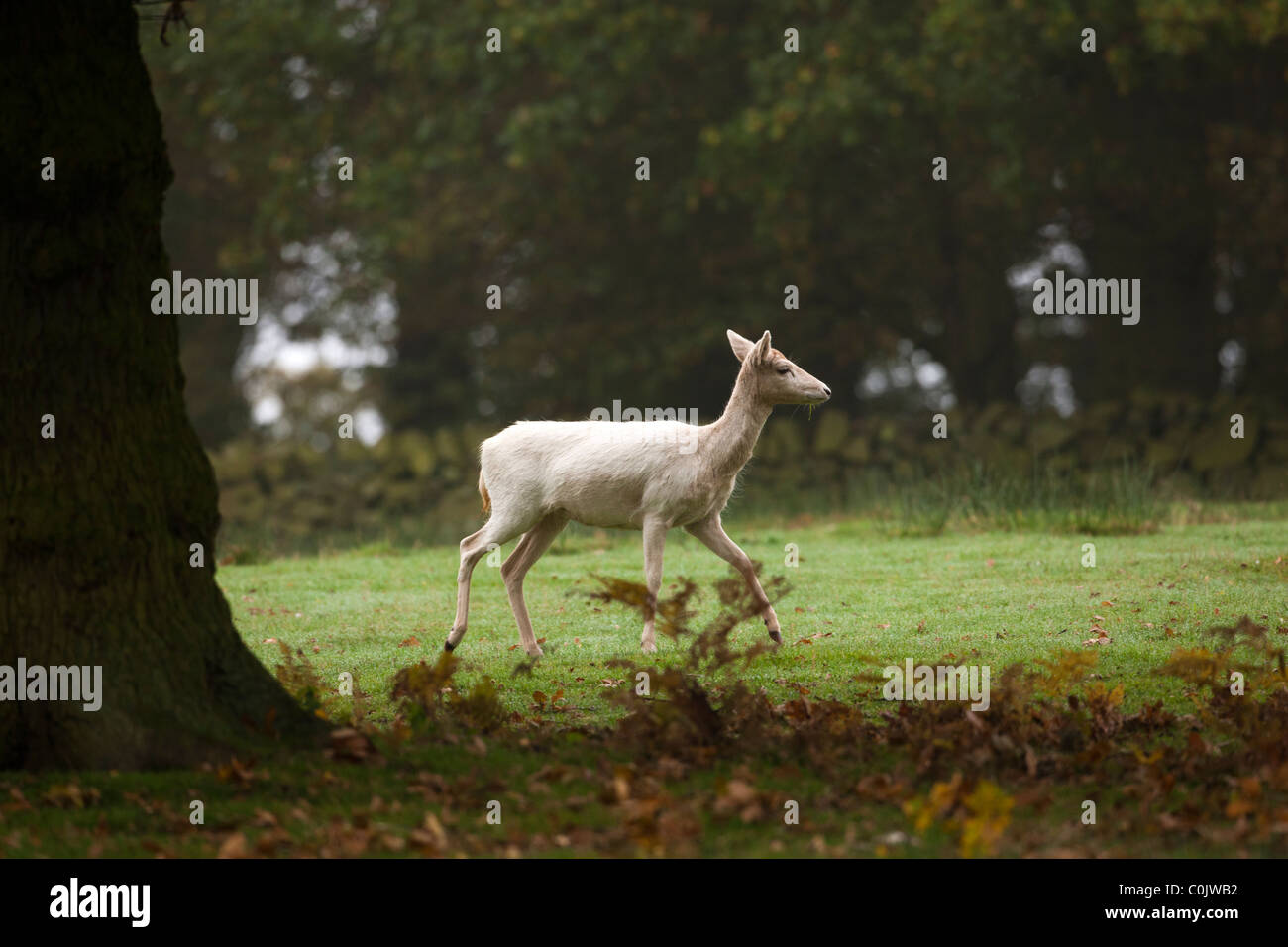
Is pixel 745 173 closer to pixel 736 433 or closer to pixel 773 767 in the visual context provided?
pixel 736 433

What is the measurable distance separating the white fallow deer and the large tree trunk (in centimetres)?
305

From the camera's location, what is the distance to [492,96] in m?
22.5

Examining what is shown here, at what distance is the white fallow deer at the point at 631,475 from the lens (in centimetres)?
910

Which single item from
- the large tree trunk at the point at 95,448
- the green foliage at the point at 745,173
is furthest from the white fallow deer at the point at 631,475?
the green foliage at the point at 745,173

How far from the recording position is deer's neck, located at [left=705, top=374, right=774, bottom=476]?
922 cm

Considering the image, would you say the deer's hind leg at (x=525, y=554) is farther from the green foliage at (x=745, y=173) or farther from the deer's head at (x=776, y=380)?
the green foliage at (x=745, y=173)

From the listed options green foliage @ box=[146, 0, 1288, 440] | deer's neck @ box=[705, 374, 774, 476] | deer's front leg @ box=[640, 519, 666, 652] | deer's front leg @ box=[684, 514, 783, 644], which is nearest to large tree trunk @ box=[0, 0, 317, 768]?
deer's front leg @ box=[640, 519, 666, 652]

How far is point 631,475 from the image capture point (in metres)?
9.16

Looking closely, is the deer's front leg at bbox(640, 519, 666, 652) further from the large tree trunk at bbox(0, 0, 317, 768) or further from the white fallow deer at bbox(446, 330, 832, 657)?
the large tree trunk at bbox(0, 0, 317, 768)

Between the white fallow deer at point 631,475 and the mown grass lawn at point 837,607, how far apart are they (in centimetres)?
57

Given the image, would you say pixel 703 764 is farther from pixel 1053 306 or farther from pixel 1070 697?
pixel 1053 306

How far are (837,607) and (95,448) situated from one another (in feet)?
19.8

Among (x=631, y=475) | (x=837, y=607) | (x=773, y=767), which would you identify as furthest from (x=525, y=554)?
(x=773, y=767)
